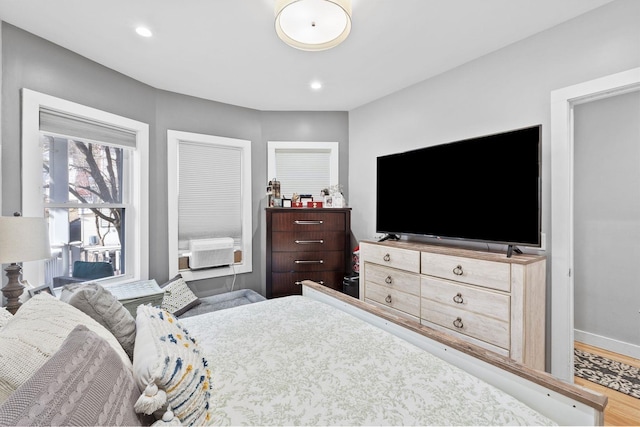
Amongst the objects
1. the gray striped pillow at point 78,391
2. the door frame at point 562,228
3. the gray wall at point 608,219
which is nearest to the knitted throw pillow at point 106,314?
the gray striped pillow at point 78,391

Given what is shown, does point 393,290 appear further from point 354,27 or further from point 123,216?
point 123,216

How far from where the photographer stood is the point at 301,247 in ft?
11.3

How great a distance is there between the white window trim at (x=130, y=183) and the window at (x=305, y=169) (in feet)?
5.18

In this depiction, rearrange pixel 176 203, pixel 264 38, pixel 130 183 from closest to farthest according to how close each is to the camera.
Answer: pixel 264 38 < pixel 130 183 < pixel 176 203

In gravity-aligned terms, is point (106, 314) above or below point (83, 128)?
below

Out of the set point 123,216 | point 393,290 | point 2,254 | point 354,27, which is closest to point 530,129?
point 354,27

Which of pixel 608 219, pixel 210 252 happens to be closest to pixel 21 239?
pixel 210 252

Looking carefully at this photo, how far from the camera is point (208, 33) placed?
216 cm

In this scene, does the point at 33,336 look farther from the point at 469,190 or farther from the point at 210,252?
the point at 210,252

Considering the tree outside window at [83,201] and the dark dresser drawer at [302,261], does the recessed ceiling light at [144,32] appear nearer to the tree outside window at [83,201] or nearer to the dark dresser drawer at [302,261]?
the tree outside window at [83,201]

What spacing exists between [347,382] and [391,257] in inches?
67.0

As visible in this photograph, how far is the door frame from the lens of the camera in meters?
2.02

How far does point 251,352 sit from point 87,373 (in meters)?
0.74

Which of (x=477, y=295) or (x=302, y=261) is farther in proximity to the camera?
(x=302, y=261)
